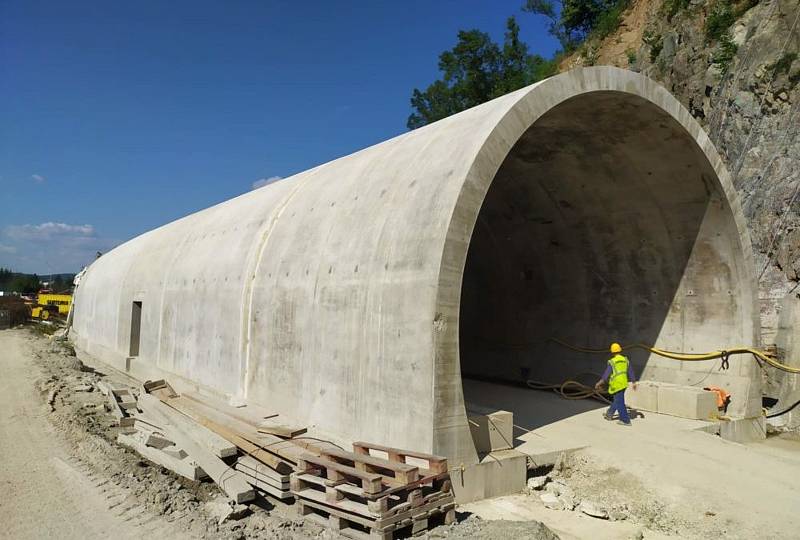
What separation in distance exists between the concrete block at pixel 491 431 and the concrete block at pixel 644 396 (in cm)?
483

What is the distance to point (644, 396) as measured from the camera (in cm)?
1127

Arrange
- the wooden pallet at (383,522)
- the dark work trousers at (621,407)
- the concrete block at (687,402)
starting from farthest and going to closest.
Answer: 1. the concrete block at (687,402)
2. the dark work trousers at (621,407)
3. the wooden pallet at (383,522)

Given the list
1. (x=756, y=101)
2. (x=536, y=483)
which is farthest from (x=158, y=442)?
(x=756, y=101)

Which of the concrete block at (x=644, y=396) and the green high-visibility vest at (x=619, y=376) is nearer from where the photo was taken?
the green high-visibility vest at (x=619, y=376)

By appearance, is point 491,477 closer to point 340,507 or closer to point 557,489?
point 557,489

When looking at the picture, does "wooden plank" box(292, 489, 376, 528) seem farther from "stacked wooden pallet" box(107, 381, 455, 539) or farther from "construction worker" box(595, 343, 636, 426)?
"construction worker" box(595, 343, 636, 426)

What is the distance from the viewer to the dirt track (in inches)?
249

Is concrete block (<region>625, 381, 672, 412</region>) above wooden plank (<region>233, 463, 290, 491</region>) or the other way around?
above

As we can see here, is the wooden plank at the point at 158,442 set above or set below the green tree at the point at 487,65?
below

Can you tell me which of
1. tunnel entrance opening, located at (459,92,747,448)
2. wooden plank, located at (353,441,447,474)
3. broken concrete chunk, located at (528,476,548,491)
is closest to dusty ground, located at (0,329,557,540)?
wooden plank, located at (353,441,447,474)

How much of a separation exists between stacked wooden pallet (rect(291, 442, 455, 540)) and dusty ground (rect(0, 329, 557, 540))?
210 millimetres

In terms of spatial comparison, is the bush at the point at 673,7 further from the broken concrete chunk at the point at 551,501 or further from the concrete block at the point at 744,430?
the broken concrete chunk at the point at 551,501

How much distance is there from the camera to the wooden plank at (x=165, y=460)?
25.8ft

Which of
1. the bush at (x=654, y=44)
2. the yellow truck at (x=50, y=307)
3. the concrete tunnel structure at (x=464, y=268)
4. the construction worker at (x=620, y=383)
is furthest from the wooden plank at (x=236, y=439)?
the yellow truck at (x=50, y=307)
